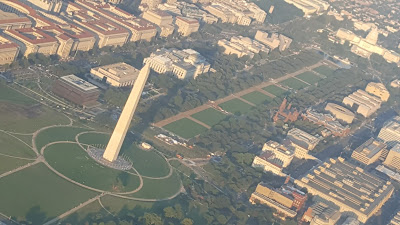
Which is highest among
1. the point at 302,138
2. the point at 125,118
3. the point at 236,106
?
the point at 125,118

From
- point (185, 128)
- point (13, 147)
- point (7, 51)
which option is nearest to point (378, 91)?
point (185, 128)

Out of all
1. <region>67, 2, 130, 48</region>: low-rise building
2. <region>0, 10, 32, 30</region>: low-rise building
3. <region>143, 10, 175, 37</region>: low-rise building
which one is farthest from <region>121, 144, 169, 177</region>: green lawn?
<region>143, 10, 175, 37</region>: low-rise building

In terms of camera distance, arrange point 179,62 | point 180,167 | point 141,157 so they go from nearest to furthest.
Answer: point 141,157, point 180,167, point 179,62

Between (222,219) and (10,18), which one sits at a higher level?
(10,18)

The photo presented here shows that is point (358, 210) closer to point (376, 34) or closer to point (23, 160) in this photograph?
point (23, 160)

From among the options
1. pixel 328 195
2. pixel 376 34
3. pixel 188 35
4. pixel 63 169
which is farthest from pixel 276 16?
pixel 63 169

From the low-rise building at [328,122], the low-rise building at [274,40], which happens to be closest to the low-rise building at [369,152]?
the low-rise building at [328,122]

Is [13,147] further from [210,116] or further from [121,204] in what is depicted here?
[210,116]

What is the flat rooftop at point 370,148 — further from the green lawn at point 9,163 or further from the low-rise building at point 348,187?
the green lawn at point 9,163
